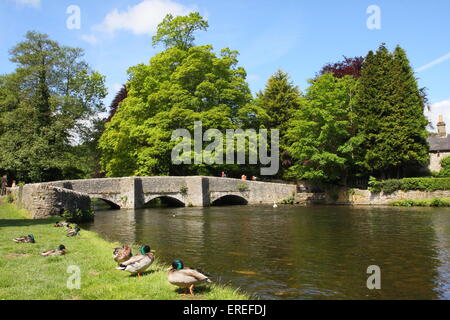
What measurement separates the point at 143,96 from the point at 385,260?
30.7 m

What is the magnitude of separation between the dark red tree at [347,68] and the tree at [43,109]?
25.0m

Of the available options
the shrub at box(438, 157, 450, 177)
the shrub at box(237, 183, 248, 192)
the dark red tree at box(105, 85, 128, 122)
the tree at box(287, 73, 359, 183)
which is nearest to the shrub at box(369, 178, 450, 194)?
the tree at box(287, 73, 359, 183)

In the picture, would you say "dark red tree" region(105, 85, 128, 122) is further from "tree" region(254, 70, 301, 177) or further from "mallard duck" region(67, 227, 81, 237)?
"mallard duck" region(67, 227, 81, 237)

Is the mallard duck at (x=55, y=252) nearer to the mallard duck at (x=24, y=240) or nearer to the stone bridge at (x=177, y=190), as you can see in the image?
the mallard duck at (x=24, y=240)

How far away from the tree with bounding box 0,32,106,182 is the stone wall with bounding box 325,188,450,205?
76.6 ft

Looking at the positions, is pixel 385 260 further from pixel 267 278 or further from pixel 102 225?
pixel 102 225

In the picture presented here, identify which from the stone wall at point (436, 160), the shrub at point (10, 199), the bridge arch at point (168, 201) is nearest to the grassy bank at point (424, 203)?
the stone wall at point (436, 160)

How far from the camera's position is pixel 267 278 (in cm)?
848

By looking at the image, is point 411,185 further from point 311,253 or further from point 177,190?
point 311,253

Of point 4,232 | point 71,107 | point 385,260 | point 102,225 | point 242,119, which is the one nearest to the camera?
point 385,260

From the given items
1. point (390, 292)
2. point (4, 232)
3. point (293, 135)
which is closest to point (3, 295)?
point (390, 292)

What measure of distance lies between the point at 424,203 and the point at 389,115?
8.14 m

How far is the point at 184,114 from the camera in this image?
108ft

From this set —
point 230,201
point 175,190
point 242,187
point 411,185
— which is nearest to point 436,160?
point 411,185
